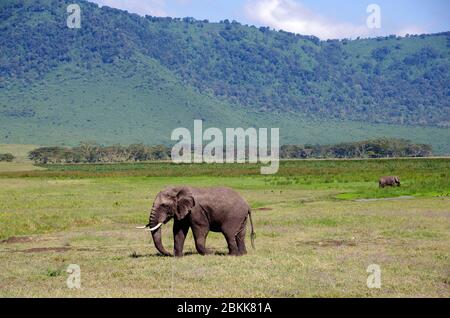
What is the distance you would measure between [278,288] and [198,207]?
5.72 metres

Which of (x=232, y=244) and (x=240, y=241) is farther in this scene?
(x=240, y=241)

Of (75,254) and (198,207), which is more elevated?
(198,207)

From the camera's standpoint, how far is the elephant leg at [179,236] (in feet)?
69.9

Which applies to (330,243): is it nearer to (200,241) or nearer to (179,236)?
(200,241)

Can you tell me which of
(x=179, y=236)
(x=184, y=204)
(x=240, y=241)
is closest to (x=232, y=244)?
(x=240, y=241)

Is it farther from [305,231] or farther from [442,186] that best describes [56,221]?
[442,186]

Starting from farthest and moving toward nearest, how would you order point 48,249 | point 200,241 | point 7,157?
point 7,157 → point 48,249 → point 200,241

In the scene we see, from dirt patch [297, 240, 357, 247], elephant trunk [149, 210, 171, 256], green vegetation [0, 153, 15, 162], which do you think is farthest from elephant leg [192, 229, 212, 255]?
green vegetation [0, 153, 15, 162]

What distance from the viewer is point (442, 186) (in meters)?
52.4

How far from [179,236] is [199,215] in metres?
0.86

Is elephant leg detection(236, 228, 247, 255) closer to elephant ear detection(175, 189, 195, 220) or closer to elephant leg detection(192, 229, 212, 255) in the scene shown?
elephant leg detection(192, 229, 212, 255)

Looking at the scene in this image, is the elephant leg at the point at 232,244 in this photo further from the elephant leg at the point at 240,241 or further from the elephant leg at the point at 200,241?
the elephant leg at the point at 200,241

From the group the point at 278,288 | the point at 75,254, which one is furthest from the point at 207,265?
the point at 75,254

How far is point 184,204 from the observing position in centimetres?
2119
